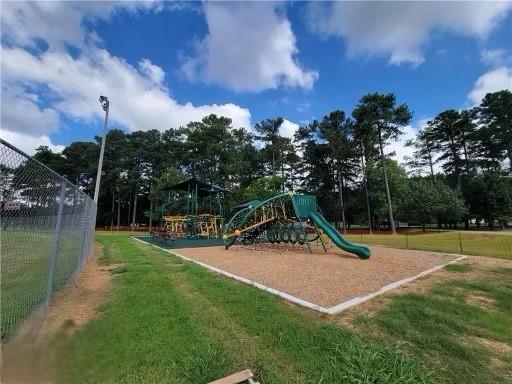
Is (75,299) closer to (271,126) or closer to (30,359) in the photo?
(30,359)

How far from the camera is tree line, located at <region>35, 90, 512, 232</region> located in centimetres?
3694

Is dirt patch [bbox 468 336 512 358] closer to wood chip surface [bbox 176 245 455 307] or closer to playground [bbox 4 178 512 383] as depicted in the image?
playground [bbox 4 178 512 383]

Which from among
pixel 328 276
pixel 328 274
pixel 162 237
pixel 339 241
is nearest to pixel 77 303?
pixel 328 276

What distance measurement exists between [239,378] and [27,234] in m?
2.73

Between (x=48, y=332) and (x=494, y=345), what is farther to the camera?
(x=48, y=332)

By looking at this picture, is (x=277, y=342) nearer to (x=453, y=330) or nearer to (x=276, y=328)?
(x=276, y=328)

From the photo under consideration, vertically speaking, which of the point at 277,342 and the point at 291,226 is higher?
the point at 291,226

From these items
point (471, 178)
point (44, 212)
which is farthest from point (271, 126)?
point (44, 212)

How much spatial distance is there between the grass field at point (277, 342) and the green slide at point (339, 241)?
4.67m

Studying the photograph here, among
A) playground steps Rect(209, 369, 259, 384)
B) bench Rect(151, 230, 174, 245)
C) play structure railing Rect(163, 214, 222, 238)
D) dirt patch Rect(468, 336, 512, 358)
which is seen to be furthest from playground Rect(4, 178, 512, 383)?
play structure railing Rect(163, 214, 222, 238)

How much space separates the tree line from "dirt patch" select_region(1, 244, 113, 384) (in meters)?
28.0

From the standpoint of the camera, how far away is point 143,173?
2106 inches

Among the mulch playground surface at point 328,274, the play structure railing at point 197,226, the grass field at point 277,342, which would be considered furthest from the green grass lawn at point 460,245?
the play structure railing at point 197,226

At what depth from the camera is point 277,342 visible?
3342mm
